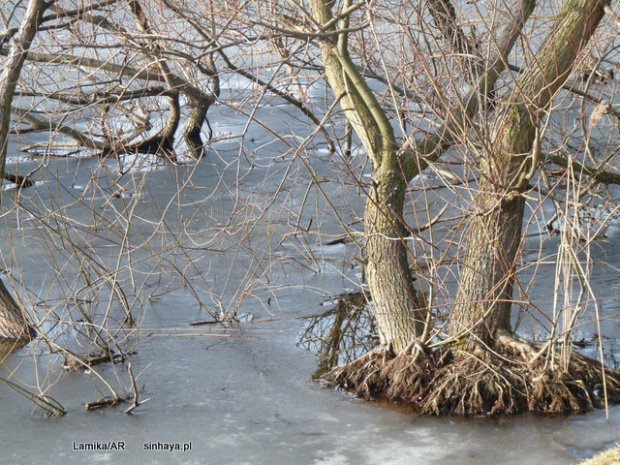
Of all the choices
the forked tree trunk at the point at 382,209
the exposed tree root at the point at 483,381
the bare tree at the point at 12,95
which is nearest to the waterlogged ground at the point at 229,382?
the exposed tree root at the point at 483,381

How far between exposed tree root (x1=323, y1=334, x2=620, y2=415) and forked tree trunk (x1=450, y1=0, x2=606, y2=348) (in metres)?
0.21

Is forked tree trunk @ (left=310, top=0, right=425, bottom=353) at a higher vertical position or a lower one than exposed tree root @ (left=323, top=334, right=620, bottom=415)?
higher

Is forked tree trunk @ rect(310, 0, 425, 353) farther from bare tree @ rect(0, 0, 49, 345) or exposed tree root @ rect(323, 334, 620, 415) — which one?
bare tree @ rect(0, 0, 49, 345)

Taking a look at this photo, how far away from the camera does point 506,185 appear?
5.64 metres

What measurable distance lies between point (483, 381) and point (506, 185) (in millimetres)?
1263

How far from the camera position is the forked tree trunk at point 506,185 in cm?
552

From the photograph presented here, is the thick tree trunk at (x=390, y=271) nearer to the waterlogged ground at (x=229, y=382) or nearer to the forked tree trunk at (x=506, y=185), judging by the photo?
the forked tree trunk at (x=506, y=185)

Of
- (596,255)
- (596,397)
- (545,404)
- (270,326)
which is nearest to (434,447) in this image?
(545,404)

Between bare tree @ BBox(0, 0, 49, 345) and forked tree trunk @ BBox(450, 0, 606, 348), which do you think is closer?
forked tree trunk @ BBox(450, 0, 606, 348)

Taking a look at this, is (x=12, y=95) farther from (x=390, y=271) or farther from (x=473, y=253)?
(x=473, y=253)

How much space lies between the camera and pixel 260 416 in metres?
5.61

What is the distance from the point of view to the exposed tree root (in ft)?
18.5

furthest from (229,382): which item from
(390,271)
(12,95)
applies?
(12,95)

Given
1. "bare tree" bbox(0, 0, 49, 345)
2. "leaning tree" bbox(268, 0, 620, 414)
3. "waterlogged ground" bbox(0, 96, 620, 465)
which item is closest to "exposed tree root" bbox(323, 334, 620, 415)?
"leaning tree" bbox(268, 0, 620, 414)
